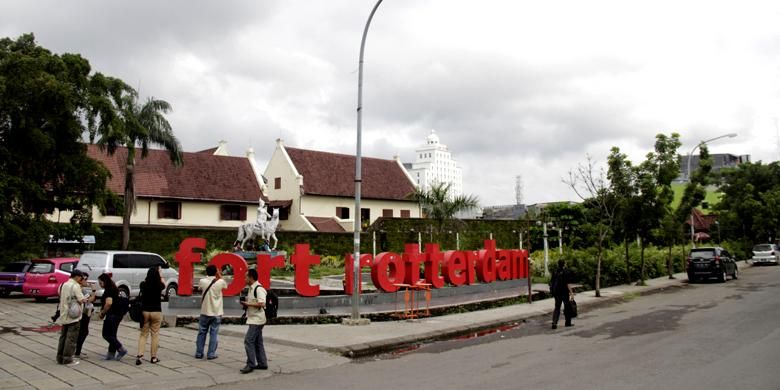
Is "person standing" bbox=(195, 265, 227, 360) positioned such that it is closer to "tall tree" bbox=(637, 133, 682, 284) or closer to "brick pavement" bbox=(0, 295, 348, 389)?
"brick pavement" bbox=(0, 295, 348, 389)

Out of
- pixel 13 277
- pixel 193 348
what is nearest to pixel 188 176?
pixel 13 277

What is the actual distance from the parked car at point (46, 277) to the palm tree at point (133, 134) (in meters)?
7.14

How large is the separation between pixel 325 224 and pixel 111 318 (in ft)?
117

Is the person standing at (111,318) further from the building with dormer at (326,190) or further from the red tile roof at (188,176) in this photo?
the building with dormer at (326,190)

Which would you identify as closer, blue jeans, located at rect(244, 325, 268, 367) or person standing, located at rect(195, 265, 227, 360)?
blue jeans, located at rect(244, 325, 268, 367)

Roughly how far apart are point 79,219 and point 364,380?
75.8 feet

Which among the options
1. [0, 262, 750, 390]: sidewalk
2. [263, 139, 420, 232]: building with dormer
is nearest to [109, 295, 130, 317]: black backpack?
[0, 262, 750, 390]: sidewalk

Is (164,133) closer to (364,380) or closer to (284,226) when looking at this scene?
(284,226)

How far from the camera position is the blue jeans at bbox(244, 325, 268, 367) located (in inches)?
385

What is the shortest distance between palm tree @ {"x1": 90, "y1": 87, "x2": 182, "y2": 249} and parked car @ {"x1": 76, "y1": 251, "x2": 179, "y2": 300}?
8562 mm

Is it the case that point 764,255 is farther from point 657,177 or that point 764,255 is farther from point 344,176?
point 344,176

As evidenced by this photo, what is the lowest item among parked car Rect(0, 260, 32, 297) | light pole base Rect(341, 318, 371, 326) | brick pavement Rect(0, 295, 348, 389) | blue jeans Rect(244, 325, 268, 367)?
brick pavement Rect(0, 295, 348, 389)

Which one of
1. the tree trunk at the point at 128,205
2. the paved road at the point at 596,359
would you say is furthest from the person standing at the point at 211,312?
the tree trunk at the point at 128,205

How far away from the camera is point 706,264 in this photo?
96.9 feet
